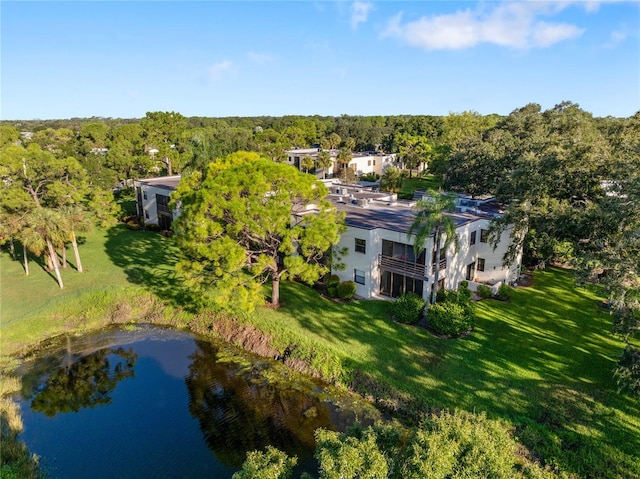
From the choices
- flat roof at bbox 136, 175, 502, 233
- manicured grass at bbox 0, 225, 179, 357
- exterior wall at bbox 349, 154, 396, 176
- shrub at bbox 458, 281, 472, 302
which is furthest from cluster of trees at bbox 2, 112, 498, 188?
shrub at bbox 458, 281, 472, 302

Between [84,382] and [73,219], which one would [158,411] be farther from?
[73,219]

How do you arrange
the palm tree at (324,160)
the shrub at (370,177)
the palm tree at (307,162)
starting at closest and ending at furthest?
the palm tree at (307,162), the palm tree at (324,160), the shrub at (370,177)

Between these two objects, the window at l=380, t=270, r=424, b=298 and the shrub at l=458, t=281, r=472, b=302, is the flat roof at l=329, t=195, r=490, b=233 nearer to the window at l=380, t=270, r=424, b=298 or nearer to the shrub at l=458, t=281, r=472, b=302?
the window at l=380, t=270, r=424, b=298

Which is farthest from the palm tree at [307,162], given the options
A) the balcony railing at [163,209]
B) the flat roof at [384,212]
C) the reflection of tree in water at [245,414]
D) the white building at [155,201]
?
the reflection of tree in water at [245,414]

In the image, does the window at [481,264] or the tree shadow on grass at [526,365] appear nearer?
the tree shadow on grass at [526,365]

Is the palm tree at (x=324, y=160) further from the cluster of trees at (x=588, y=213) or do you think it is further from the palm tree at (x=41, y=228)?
the palm tree at (x=41, y=228)

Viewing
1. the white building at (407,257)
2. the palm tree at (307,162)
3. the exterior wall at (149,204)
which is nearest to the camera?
the white building at (407,257)

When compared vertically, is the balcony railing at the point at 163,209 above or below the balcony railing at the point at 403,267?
above
